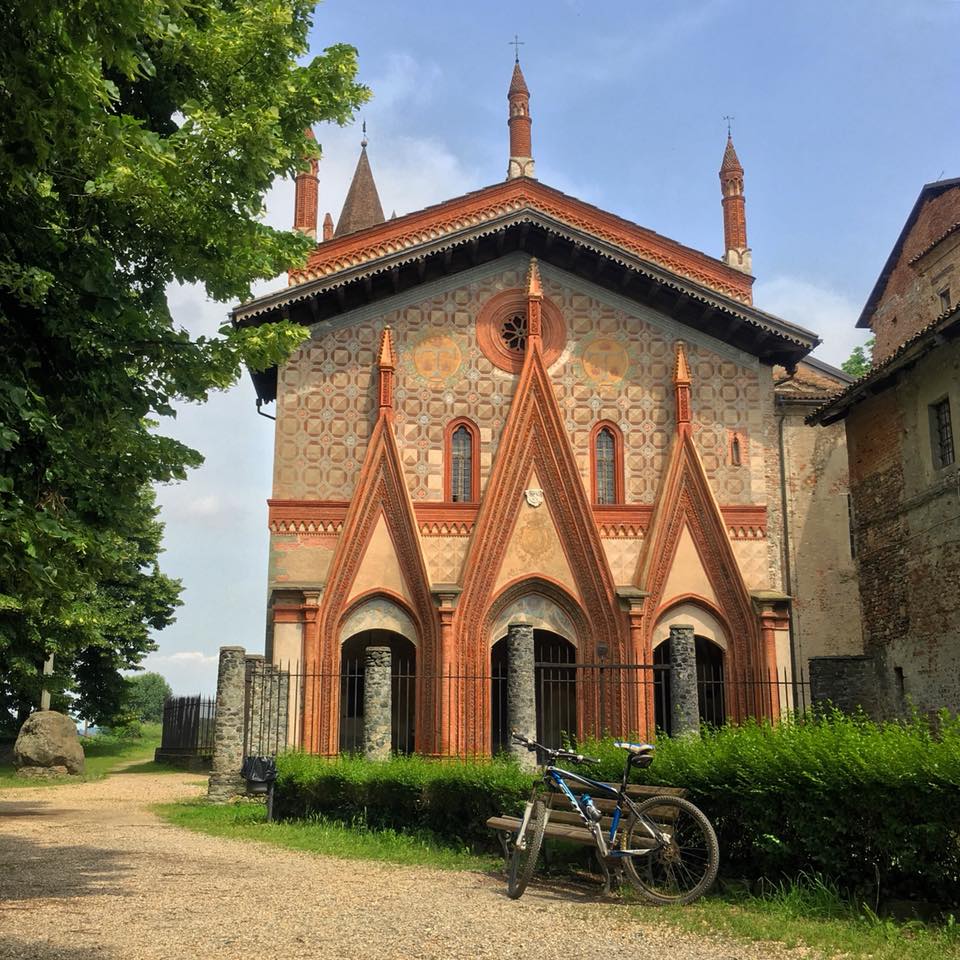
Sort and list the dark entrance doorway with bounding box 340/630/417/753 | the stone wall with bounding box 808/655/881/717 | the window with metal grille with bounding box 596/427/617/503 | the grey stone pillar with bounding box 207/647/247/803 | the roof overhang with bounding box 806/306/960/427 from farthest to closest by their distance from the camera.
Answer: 1. the window with metal grille with bounding box 596/427/617/503
2. the dark entrance doorway with bounding box 340/630/417/753
3. the stone wall with bounding box 808/655/881/717
4. the grey stone pillar with bounding box 207/647/247/803
5. the roof overhang with bounding box 806/306/960/427

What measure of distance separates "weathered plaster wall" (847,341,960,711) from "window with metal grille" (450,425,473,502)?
8.45 meters

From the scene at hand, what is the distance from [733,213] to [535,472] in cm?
959

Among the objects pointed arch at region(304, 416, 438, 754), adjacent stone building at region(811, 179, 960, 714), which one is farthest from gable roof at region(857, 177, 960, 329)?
pointed arch at region(304, 416, 438, 754)

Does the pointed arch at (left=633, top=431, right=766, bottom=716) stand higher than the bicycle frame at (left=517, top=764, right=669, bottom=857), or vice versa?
the pointed arch at (left=633, top=431, right=766, bottom=716)

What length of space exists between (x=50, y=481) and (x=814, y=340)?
20308 millimetres

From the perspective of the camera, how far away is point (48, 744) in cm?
2648

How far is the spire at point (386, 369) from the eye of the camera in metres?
24.2

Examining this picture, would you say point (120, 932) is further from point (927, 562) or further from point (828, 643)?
point (828, 643)

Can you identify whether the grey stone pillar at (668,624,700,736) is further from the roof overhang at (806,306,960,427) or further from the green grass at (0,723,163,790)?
the green grass at (0,723,163,790)

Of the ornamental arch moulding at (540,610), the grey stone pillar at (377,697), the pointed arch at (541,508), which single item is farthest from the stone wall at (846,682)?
the grey stone pillar at (377,697)

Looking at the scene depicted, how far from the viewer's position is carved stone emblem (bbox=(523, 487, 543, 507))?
78.0 feet

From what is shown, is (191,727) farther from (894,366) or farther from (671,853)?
(671,853)

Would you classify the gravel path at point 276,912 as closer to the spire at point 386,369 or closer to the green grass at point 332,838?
the green grass at point 332,838

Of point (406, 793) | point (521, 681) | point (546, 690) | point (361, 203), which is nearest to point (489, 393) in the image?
point (546, 690)
